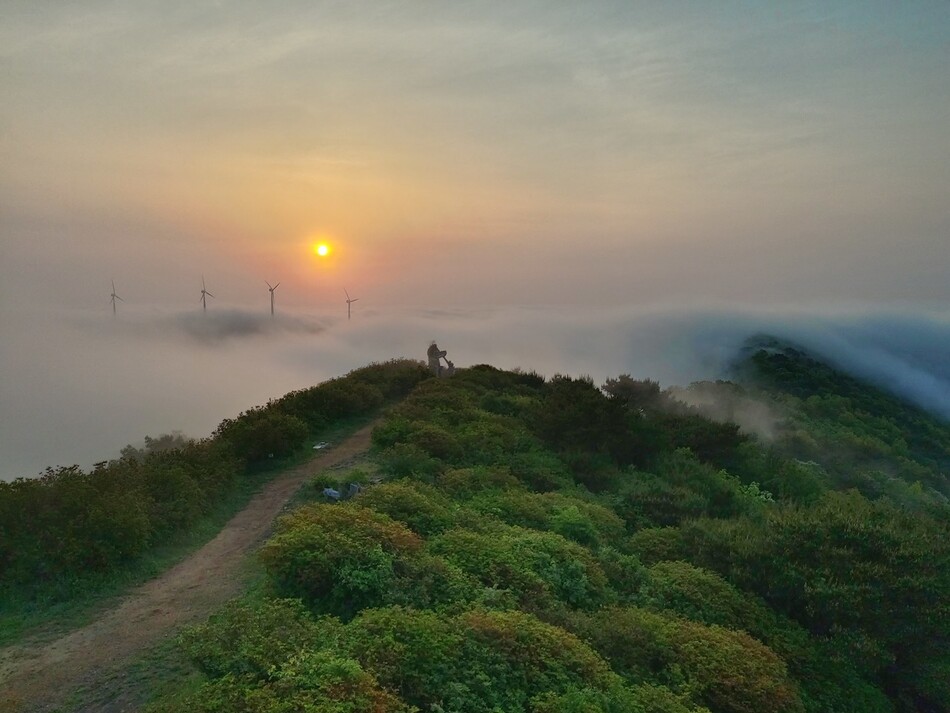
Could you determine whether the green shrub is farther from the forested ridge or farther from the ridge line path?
the ridge line path

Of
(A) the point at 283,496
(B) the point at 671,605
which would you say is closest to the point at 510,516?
(B) the point at 671,605

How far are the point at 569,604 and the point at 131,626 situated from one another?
677cm

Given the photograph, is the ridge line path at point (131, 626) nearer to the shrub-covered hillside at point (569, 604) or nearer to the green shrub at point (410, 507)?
the shrub-covered hillside at point (569, 604)

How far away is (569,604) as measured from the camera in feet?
32.6

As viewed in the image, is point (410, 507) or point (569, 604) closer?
point (569, 604)

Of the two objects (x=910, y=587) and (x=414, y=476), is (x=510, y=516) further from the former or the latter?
(x=910, y=587)

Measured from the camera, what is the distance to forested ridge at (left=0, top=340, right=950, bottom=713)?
675 centimetres

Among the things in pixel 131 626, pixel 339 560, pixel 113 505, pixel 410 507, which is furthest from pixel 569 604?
pixel 113 505

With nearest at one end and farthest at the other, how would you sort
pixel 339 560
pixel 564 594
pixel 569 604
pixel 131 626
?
pixel 339 560 → pixel 131 626 → pixel 569 604 → pixel 564 594

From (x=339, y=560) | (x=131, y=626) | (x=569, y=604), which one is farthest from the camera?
(x=569, y=604)

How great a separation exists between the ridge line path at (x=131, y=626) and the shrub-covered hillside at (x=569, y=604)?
1.54 m

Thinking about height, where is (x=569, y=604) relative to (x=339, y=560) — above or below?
below

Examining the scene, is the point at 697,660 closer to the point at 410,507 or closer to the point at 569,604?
the point at 569,604

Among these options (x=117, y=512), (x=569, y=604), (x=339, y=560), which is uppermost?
(x=339, y=560)
